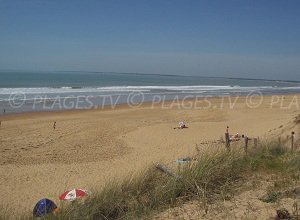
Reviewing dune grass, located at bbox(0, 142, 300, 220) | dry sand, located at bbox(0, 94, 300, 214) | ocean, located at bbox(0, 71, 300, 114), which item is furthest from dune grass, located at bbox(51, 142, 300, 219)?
ocean, located at bbox(0, 71, 300, 114)

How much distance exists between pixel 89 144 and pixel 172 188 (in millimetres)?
10346

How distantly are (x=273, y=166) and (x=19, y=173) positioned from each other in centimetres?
726

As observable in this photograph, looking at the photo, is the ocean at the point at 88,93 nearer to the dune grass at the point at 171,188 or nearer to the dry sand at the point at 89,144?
the dry sand at the point at 89,144

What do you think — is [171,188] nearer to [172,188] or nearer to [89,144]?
[172,188]

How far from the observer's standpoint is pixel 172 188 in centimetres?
484

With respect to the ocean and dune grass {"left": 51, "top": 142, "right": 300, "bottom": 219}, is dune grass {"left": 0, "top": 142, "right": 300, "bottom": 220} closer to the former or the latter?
dune grass {"left": 51, "top": 142, "right": 300, "bottom": 219}

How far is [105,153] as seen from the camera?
43.6ft

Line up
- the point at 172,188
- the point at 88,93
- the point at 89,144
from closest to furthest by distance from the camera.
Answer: the point at 172,188 < the point at 89,144 < the point at 88,93

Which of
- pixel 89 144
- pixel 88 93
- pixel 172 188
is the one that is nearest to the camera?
pixel 172 188

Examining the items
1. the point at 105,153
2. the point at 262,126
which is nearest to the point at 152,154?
the point at 105,153

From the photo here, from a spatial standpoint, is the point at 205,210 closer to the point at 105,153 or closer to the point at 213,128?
the point at 105,153

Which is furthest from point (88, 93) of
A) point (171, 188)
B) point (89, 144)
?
point (171, 188)

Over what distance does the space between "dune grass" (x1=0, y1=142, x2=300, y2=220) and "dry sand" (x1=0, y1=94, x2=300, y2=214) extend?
1.36 meters

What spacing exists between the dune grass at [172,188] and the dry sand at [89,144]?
1.36 metres
